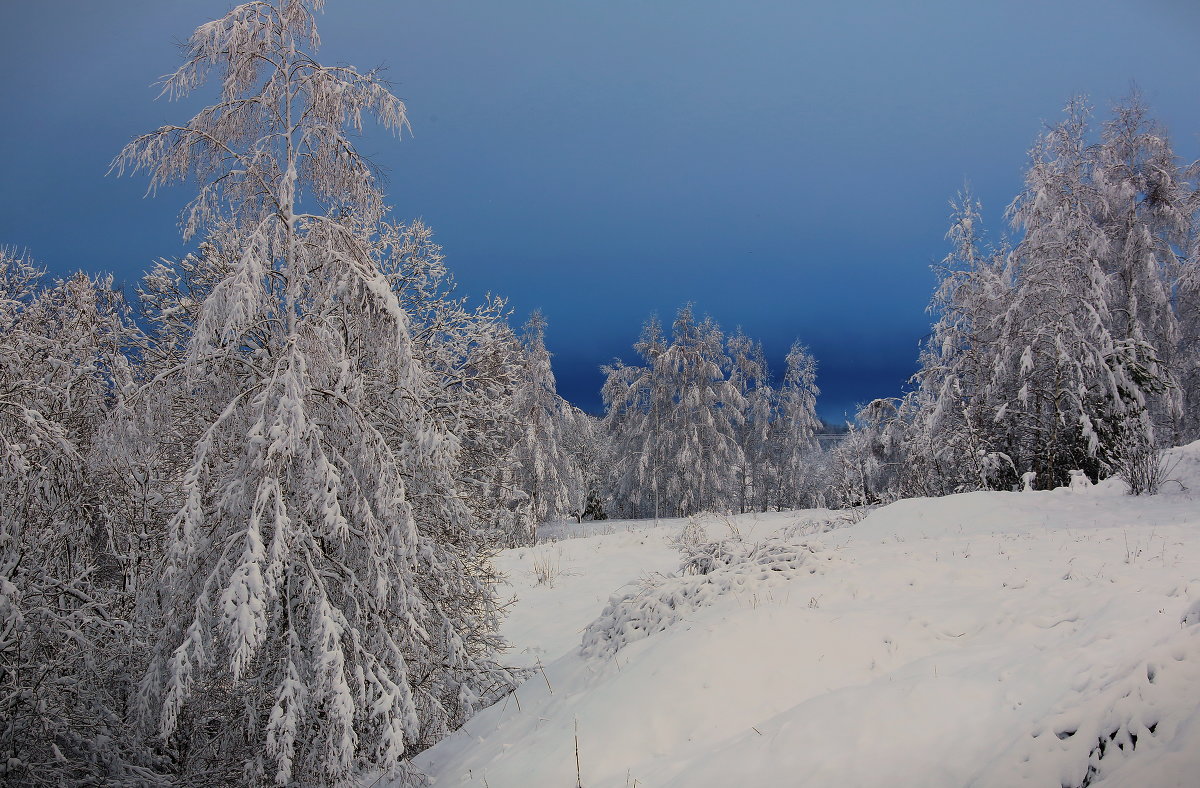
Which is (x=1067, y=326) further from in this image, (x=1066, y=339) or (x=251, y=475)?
(x=251, y=475)

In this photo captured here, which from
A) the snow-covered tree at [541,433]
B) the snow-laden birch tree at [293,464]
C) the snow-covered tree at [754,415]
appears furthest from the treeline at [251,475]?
the snow-covered tree at [754,415]

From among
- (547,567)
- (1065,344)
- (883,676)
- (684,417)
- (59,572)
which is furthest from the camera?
(684,417)

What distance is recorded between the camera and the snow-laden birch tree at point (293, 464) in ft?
13.5

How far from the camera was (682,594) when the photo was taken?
20.7 ft

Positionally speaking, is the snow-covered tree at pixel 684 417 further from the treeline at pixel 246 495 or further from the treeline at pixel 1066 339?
the treeline at pixel 246 495

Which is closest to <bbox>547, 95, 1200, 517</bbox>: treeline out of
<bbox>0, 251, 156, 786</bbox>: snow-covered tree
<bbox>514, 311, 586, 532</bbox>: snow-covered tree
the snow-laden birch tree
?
<bbox>514, 311, 586, 532</bbox>: snow-covered tree

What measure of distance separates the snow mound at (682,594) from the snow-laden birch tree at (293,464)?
1510mm

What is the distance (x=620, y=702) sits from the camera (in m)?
4.56

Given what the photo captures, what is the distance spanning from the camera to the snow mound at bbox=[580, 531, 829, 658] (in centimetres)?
602

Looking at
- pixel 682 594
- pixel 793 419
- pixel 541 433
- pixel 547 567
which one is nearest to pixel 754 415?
pixel 793 419

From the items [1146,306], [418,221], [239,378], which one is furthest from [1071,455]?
[239,378]

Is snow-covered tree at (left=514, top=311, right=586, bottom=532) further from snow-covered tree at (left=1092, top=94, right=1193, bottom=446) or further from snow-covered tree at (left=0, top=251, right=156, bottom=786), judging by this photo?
snow-covered tree at (left=1092, top=94, right=1193, bottom=446)

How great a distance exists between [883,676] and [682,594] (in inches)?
95.1

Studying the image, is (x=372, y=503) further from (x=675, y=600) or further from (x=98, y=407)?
(x=98, y=407)
